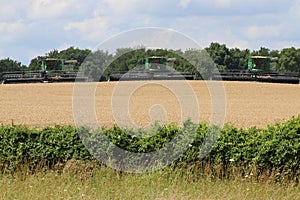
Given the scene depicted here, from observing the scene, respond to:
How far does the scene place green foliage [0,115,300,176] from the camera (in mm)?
8656

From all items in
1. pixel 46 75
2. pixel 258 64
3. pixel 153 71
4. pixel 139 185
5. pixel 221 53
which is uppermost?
pixel 221 53

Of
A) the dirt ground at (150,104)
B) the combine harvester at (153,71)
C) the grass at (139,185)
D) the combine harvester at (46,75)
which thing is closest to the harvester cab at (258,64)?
the combine harvester at (153,71)

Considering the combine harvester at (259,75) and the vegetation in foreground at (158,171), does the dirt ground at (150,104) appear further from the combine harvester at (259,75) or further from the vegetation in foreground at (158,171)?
the combine harvester at (259,75)

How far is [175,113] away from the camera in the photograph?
24.4 metres

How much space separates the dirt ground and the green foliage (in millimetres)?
2826

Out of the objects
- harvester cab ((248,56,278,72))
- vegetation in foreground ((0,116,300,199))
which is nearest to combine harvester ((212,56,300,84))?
harvester cab ((248,56,278,72))

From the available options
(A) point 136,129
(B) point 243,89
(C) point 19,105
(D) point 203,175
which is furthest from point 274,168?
(B) point 243,89

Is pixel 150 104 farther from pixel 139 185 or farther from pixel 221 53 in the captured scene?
pixel 221 53

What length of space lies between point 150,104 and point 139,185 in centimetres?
2299

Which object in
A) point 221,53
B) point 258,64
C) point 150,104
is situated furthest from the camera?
point 221,53

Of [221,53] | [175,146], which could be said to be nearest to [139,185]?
[175,146]

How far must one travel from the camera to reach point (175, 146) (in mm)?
8984

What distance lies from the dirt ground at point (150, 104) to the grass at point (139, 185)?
3776mm

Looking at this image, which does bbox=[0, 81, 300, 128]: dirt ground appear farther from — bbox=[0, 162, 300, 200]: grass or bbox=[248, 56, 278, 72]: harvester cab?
bbox=[248, 56, 278, 72]: harvester cab
